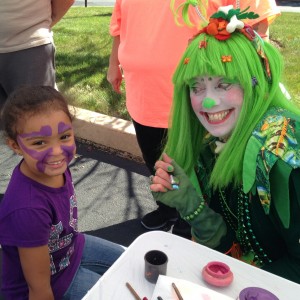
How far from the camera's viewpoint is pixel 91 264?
5.79ft

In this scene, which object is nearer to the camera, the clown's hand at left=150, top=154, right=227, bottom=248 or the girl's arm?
the girl's arm

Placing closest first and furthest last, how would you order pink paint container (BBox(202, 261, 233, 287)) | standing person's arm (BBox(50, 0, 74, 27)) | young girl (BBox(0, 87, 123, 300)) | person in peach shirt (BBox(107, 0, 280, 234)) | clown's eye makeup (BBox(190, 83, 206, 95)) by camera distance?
pink paint container (BBox(202, 261, 233, 287))
young girl (BBox(0, 87, 123, 300))
clown's eye makeup (BBox(190, 83, 206, 95))
person in peach shirt (BBox(107, 0, 280, 234))
standing person's arm (BBox(50, 0, 74, 27))

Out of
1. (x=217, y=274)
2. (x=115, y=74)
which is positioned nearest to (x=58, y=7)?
(x=115, y=74)

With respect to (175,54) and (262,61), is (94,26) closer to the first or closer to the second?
(175,54)

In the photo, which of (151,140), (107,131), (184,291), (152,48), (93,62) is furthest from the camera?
(93,62)

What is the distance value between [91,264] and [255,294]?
0.75 meters

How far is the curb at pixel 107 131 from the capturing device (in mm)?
3756

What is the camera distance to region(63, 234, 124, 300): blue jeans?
162 centimetres

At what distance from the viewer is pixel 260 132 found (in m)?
1.43

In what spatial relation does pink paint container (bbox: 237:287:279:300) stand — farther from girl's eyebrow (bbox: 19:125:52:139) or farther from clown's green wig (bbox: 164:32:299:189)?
girl's eyebrow (bbox: 19:125:52:139)

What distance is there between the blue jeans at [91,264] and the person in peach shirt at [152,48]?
2.47 feet

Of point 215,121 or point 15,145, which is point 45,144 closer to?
point 15,145

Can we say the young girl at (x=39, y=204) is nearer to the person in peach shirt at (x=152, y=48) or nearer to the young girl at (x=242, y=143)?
the young girl at (x=242, y=143)

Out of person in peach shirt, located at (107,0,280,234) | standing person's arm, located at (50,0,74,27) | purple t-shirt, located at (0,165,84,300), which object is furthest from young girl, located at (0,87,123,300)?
standing person's arm, located at (50,0,74,27)
